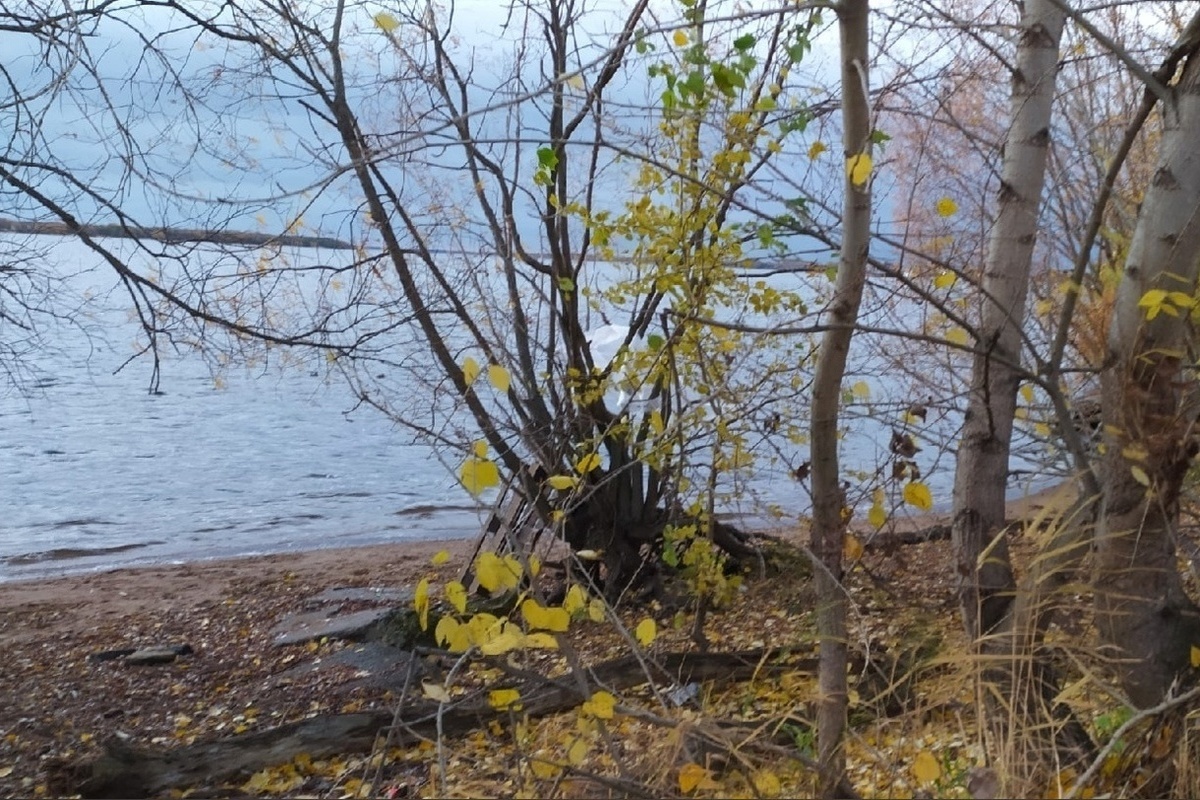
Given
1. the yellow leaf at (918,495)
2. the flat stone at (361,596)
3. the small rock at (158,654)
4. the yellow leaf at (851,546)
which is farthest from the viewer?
the flat stone at (361,596)

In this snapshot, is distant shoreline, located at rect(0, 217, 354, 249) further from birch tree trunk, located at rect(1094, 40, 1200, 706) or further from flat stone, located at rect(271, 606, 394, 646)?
birch tree trunk, located at rect(1094, 40, 1200, 706)

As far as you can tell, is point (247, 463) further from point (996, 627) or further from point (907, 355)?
point (996, 627)

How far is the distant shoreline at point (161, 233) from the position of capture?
6.58 meters

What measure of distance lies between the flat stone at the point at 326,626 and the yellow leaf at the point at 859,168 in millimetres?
6086

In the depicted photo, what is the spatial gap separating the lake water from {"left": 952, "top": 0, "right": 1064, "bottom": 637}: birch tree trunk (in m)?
5.58

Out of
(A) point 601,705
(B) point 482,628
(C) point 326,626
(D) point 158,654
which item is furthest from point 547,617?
(D) point 158,654

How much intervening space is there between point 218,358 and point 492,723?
3.46 meters

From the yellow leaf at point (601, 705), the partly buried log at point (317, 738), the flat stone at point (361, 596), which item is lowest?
the partly buried log at point (317, 738)

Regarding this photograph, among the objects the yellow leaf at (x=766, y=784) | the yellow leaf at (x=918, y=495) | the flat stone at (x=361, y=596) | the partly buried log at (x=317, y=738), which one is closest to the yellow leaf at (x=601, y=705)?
the yellow leaf at (x=766, y=784)

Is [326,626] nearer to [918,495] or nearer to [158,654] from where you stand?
[158,654]

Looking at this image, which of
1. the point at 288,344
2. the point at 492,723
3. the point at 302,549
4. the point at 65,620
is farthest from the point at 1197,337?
the point at 302,549

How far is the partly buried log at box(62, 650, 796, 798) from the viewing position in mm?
4703

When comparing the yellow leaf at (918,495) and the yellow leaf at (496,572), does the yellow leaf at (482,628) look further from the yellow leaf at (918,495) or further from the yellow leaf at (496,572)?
the yellow leaf at (918,495)

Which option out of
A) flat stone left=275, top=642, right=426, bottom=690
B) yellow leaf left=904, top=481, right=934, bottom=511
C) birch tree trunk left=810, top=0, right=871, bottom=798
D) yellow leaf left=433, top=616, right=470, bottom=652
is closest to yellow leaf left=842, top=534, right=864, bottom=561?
birch tree trunk left=810, top=0, right=871, bottom=798
